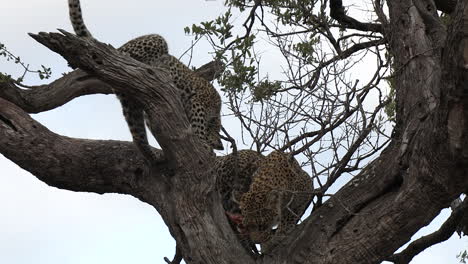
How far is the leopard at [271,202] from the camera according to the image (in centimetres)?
788

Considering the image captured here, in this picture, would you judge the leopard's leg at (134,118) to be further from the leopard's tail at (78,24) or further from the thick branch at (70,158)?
the leopard's tail at (78,24)

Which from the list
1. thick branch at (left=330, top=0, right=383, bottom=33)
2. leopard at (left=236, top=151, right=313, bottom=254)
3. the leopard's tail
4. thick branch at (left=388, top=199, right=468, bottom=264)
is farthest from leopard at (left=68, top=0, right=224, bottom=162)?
thick branch at (left=388, top=199, right=468, bottom=264)

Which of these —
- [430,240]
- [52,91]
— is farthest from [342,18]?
[52,91]

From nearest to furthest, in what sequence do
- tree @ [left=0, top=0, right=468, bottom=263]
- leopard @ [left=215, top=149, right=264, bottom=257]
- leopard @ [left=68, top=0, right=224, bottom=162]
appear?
tree @ [left=0, top=0, right=468, bottom=263], leopard @ [left=215, top=149, right=264, bottom=257], leopard @ [left=68, top=0, right=224, bottom=162]

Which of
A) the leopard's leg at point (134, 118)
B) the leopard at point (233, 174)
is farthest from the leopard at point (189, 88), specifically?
the leopard at point (233, 174)

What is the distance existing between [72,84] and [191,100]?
1372 mm

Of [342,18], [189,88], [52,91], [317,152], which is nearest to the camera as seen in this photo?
[317,152]

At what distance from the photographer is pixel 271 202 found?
8.01 metres

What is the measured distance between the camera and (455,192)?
239 inches

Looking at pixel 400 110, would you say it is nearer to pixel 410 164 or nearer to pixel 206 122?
pixel 410 164

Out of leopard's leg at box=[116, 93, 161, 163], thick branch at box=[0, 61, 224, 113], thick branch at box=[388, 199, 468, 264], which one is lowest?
thick branch at box=[388, 199, 468, 264]

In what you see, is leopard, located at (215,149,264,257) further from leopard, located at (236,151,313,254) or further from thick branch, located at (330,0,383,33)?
thick branch, located at (330,0,383,33)

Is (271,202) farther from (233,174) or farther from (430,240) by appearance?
(430,240)

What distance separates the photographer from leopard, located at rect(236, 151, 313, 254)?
25.8 feet
